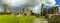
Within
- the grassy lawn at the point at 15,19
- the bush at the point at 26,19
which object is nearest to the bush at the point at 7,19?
the grassy lawn at the point at 15,19

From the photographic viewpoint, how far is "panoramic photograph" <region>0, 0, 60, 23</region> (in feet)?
14.3

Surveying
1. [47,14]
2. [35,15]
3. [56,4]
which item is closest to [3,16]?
[35,15]

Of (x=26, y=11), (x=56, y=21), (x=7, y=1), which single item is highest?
(x=7, y=1)

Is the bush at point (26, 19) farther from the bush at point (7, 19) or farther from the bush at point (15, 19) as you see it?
the bush at point (7, 19)

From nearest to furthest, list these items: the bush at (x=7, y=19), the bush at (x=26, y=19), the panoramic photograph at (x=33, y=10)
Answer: the bush at (x=7, y=19) → the bush at (x=26, y=19) → the panoramic photograph at (x=33, y=10)

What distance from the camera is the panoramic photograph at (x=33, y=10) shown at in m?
4.37

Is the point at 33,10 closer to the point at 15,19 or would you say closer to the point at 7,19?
the point at 15,19

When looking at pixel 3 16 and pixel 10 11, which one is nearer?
pixel 3 16

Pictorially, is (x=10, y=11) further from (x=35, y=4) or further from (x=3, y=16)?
(x=35, y=4)

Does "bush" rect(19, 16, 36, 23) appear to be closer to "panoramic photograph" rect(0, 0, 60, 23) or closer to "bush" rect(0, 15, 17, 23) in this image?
"panoramic photograph" rect(0, 0, 60, 23)

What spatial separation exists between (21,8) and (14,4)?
232 millimetres

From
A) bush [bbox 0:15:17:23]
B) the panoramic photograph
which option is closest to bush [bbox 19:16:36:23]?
the panoramic photograph

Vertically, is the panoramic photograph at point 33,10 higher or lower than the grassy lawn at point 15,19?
higher

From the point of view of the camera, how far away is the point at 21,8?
4.45m
